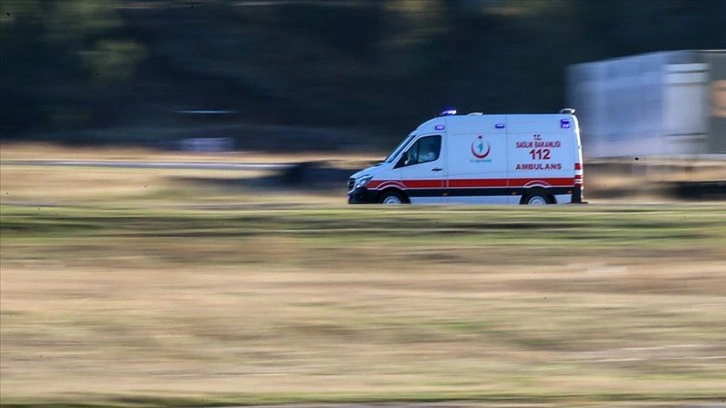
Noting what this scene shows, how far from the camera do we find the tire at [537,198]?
2144cm

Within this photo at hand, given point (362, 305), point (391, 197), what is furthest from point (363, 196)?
point (362, 305)

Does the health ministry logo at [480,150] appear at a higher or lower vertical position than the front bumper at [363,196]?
higher

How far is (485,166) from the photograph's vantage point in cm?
2173

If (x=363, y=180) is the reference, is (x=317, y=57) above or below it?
above

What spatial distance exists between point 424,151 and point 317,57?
38.1 meters

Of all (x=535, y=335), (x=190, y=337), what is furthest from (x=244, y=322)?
(x=535, y=335)

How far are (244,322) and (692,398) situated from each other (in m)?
3.84

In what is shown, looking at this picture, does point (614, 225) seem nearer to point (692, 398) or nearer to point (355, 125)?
point (692, 398)

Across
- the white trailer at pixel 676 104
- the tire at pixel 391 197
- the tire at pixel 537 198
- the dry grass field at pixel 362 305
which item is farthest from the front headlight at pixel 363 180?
the white trailer at pixel 676 104

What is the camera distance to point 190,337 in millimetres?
9211

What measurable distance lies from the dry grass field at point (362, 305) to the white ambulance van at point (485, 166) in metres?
6.42

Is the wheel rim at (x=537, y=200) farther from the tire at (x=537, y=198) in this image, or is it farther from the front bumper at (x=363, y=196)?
the front bumper at (x=363, y=196)

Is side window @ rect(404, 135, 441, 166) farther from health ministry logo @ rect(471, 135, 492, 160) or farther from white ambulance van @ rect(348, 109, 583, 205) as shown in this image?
health ministry logo @ rect(471, 135, 492, 160)

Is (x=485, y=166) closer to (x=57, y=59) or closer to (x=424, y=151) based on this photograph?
(x=424, y=151)
